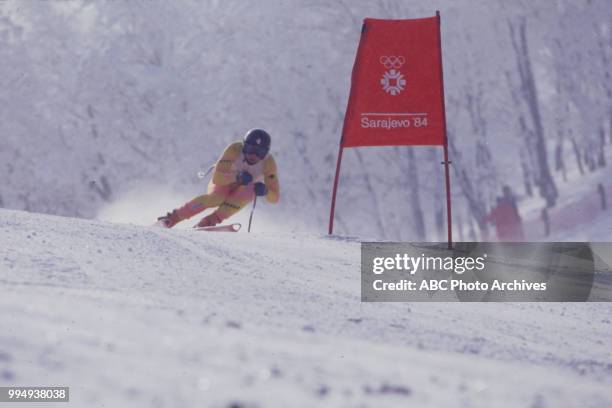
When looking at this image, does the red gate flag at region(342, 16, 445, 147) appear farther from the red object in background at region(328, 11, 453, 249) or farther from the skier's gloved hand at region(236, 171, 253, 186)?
the skier's gloved hand at region(236, 171, 253, 186)

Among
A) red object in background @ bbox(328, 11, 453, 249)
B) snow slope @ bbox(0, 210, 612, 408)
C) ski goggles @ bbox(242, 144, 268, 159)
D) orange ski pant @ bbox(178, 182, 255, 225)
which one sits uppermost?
red object in background @ bbox(328, 11, 453, 249)

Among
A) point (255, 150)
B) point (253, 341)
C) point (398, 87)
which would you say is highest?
point (398, 87)

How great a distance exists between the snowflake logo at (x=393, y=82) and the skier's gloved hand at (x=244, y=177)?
1.65 m

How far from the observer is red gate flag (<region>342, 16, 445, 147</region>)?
22.7 ft

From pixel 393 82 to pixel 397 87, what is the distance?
70 mm

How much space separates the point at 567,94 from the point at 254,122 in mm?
8890

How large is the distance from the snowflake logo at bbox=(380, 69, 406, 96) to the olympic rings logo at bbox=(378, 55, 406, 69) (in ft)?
0.17

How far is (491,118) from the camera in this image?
2286cm

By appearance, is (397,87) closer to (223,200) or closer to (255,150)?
(255,150)

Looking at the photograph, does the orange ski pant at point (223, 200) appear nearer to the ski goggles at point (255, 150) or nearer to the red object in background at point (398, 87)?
the ski goggles at point (255, 150)

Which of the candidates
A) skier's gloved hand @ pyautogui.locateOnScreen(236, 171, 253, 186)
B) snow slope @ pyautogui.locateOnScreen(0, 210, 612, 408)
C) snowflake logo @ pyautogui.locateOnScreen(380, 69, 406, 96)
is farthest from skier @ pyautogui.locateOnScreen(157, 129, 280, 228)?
snow slope @ pyautogui.locateOnScreen(0, 210, 612, 408)

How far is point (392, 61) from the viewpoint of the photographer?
7.05 meters

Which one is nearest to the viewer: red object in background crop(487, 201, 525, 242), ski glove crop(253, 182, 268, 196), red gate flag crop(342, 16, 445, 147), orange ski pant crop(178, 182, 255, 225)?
red gate flag crop(342, 16, 445, 147)

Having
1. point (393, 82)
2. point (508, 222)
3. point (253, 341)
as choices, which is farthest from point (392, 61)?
point (508, 222)
